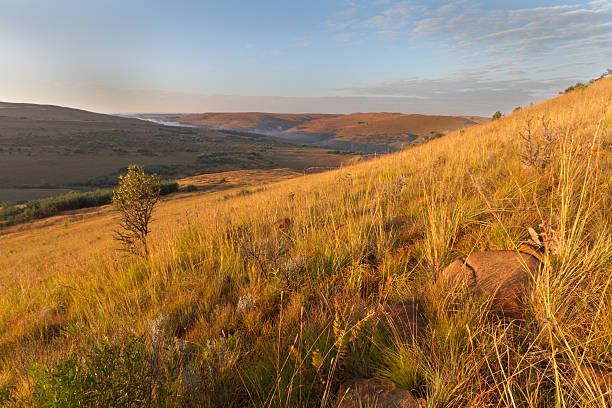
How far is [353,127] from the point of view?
148 metres

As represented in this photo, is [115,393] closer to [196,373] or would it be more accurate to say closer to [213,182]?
[196,373]

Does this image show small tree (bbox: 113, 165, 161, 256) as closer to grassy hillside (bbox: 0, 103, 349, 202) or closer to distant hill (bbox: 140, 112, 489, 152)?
grassy hillside (bbox: 0, 103, 349, 202)

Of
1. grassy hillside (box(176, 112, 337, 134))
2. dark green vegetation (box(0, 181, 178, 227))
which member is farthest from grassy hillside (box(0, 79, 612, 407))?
grassy hillside (box(176, 112, 337, 134))

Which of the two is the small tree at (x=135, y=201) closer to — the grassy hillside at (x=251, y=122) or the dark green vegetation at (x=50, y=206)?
the dark green vegetation at (x=50, y=206)

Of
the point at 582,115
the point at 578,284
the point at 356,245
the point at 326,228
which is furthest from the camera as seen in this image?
the point at 582,115

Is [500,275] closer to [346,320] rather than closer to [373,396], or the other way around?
[346,320]

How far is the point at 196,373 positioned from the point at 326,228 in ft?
7.09

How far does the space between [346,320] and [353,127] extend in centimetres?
15330

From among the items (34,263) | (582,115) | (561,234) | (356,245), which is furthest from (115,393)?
(34,263)

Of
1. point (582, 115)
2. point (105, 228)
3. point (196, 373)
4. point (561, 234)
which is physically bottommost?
point (105, 228)

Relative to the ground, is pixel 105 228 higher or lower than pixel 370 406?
lower

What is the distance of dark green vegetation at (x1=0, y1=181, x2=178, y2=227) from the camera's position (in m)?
20.2

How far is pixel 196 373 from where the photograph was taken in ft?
5.09

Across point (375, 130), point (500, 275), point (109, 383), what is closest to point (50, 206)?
point (109, 383)
